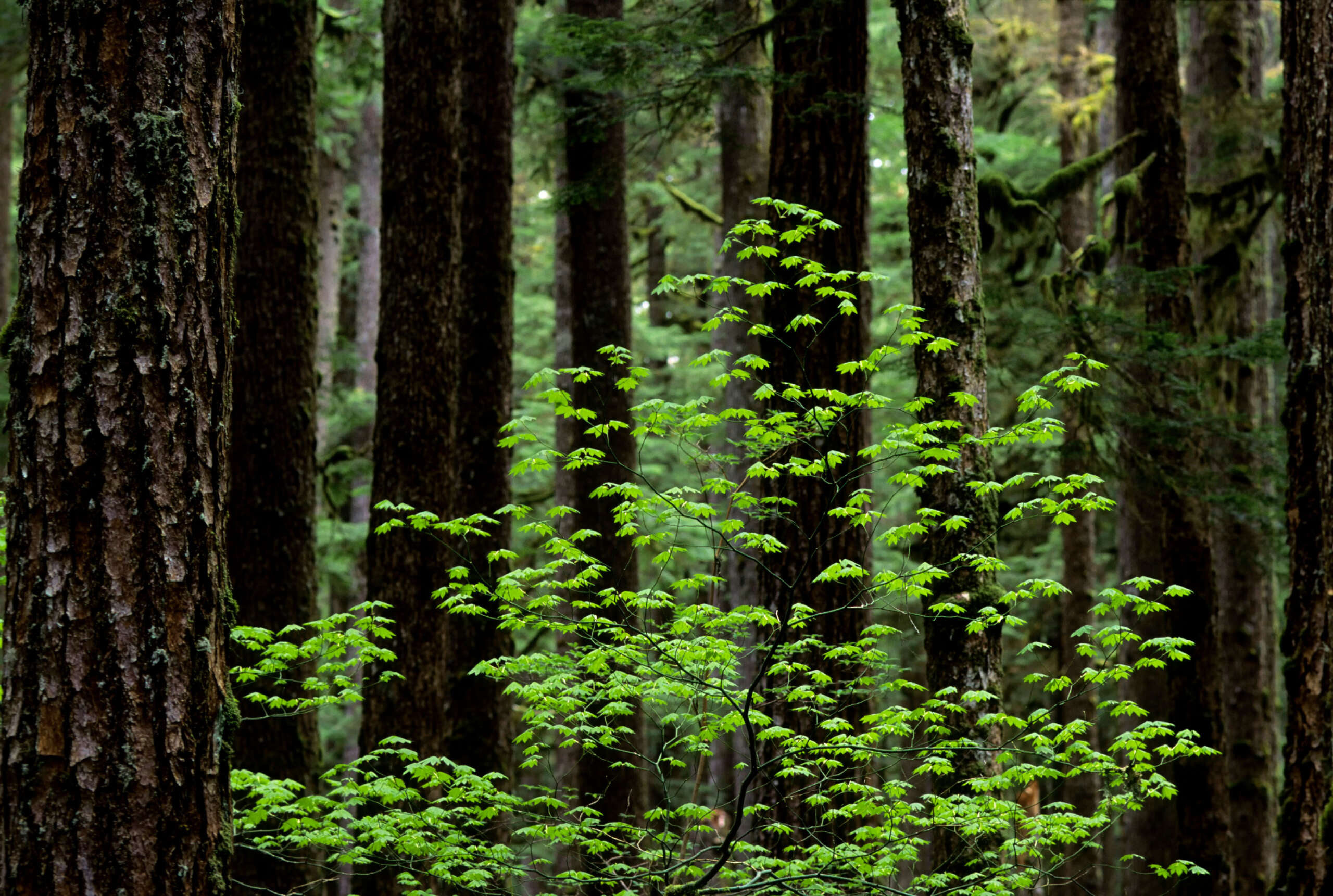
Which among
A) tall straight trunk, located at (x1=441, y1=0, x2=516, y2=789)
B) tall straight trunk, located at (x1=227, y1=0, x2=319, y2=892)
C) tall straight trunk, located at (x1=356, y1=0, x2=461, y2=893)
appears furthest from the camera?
tall straight trunk, located at (x1=441, y1=0, x2=516, y2=789)

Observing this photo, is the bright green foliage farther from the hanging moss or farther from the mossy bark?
the hanging moss

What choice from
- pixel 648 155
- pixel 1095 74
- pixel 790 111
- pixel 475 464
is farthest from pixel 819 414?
pixel 648 155

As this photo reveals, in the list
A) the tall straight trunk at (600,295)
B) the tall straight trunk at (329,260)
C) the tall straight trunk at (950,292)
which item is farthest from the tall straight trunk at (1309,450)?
the tall straight trunk at (329,260)

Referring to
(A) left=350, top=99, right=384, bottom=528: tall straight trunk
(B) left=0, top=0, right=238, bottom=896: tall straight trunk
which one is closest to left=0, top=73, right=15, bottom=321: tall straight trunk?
(A) left=350, top=99, right=384, bottom=528: tall straight trunk

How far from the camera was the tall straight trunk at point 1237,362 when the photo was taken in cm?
1177

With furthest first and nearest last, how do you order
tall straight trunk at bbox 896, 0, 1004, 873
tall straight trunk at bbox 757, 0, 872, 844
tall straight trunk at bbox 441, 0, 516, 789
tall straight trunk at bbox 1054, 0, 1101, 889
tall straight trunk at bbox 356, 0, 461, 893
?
tall straight trunk at bbox 1054, 0, 1101, 889 → tall straight trunk at bbox 441, 0, 516, 789 → tall straight trunk at bbox 356, 0, 461, 893 → tall straight trunk at bbox 757, 0, 872, 844 → tall straight trunk at bbox 896, 0, 1004, 873

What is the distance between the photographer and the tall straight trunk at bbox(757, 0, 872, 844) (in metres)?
6.68

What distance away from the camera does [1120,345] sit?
953cm

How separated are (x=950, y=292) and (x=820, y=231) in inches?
51.5

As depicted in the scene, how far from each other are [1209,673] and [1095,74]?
10222mm

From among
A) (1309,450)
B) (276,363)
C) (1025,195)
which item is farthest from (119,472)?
(1025,195)

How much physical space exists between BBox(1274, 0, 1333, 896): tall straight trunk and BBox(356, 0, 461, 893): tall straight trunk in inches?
198

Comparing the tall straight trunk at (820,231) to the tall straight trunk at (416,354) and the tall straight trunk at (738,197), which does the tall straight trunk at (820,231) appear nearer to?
the tall straight trunk at (416,354)

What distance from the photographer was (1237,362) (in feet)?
40.9
